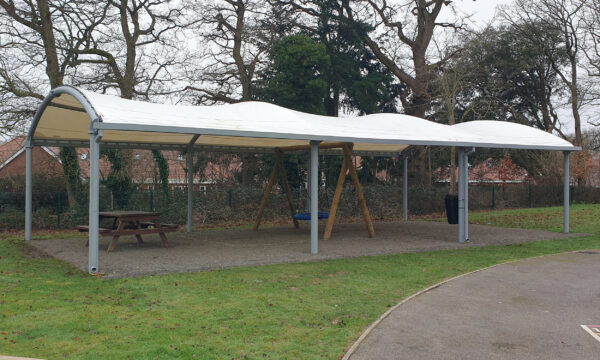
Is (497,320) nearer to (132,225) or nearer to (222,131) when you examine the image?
(222,131)

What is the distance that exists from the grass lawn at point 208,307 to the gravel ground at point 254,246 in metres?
0.57

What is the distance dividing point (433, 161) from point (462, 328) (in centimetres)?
2406

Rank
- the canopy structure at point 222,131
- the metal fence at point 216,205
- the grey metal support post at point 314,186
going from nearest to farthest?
the canopy structure at point 222,131 < the grey metal support post at point 314,186 < the metal fence at point 216,205

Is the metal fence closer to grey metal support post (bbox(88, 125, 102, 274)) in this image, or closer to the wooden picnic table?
the wooden picnic table

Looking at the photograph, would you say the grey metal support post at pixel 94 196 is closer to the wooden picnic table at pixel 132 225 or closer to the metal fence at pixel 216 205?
the wooden picnic table at pixel 132 225

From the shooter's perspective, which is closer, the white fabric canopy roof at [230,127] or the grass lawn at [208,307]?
the grass lawn at [208,307]

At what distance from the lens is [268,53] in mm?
23328

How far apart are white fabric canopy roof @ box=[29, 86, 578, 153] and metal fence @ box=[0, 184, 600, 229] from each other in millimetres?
4041

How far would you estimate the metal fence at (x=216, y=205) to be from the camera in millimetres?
16688

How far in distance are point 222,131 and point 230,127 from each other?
286mm

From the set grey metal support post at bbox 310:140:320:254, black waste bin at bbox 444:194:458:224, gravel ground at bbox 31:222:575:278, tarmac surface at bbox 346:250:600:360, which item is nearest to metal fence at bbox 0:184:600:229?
gravel ground at bbox 31:222:575:278

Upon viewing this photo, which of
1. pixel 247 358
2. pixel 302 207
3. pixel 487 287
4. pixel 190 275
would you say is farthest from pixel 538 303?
pixel 302 207

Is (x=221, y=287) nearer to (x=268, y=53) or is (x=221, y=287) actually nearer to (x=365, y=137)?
(x=365, y=137)

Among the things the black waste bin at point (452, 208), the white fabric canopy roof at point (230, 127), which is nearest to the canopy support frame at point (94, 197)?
the white fabric canopy roof at point (230, 127)
